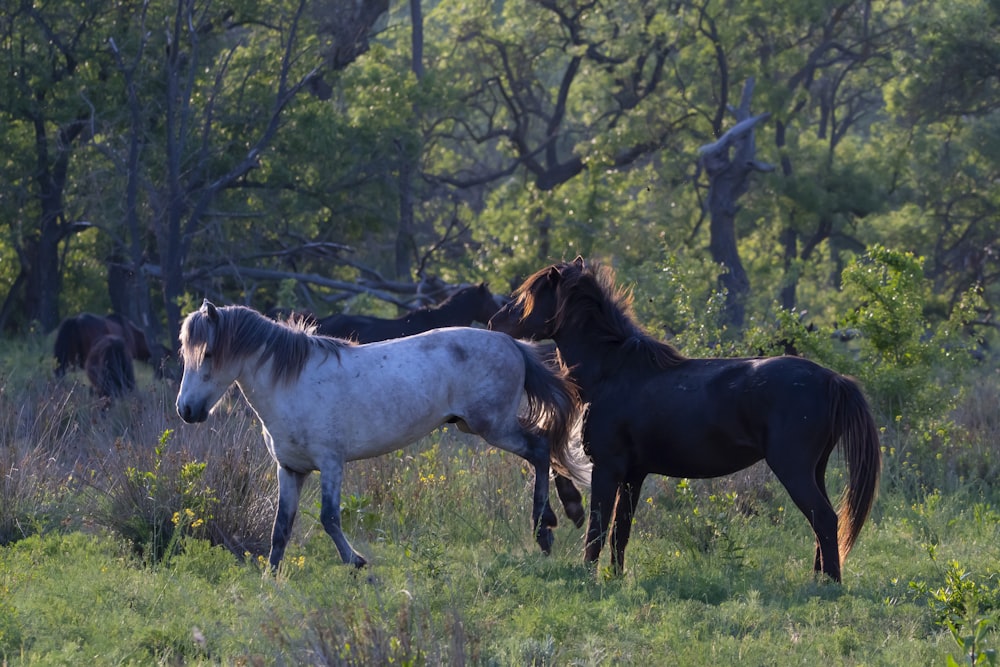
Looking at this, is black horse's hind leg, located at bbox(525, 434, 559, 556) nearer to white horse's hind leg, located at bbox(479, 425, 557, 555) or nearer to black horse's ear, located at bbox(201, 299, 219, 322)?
white horse's hind leg, located at bbox(479, 425, 557, 555)

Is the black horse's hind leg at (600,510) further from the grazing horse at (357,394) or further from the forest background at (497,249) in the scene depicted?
the grazing horse at (357,394)

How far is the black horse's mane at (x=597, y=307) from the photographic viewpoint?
7305 mm

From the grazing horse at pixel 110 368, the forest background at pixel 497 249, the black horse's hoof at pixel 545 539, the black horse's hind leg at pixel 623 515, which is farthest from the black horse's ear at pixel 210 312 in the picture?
the grazing horse at pixel 110 368

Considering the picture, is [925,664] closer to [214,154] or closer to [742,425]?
[742,425]

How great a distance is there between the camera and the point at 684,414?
6723 millimetres

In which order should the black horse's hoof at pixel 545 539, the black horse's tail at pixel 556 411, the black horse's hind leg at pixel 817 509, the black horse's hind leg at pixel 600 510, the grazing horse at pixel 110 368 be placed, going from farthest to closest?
the grazing horse at pixel 110 368 < the black horse's tail at pixel 556 411 < the black horse's hoof at pixel 545 539 < the black horse's hind leg at pixel 600 510 < the black horse's hind leg at pixel 817 509

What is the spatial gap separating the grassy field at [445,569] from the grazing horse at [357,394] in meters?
0.38

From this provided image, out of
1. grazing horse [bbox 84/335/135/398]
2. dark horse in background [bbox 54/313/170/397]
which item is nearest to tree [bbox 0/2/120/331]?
dark horse in background [bbox 54/313/170/397]

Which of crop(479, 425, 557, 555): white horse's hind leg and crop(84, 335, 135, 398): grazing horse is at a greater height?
crop(479, 425, 557, 555): white horse's hind leg

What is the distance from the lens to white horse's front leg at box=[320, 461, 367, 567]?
21.6ft

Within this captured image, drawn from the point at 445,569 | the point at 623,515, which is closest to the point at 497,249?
the point at 623,515

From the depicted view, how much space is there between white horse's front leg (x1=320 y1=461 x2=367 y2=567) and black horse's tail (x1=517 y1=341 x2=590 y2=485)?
1382mm

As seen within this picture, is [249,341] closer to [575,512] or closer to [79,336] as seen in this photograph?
[575,512]

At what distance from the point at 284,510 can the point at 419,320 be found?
A: 6644 mm
